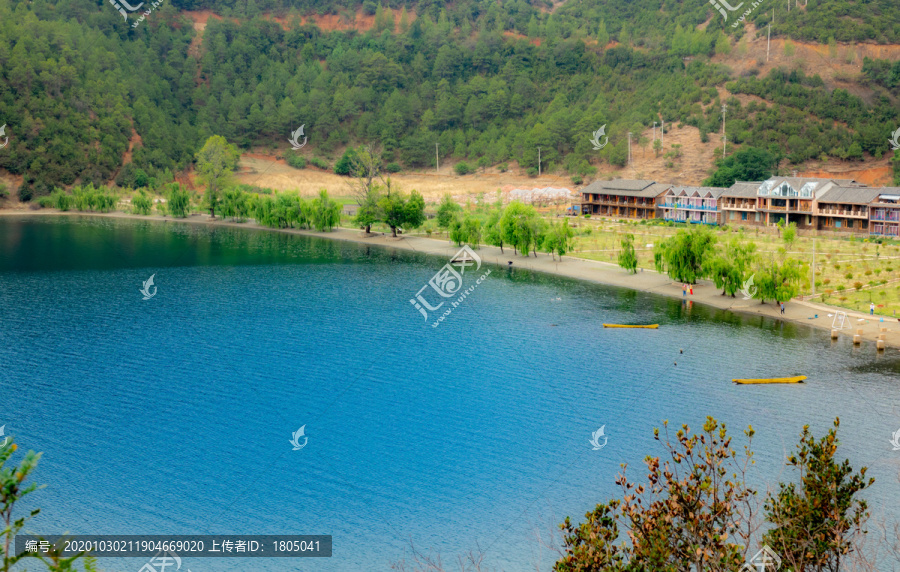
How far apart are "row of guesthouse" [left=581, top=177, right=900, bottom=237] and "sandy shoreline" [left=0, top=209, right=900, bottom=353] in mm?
30476

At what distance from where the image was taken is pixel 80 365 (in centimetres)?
5559

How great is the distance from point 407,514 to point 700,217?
9019cm

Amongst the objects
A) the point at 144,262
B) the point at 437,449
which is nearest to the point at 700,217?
the point at 144,262

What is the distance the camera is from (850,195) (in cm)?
10000

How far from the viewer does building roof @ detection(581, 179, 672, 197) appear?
120625 mm

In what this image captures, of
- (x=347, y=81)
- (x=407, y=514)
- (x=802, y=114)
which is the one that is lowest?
(x=407, y=514)

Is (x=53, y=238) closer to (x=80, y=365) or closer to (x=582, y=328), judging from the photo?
(x=80, y=365)

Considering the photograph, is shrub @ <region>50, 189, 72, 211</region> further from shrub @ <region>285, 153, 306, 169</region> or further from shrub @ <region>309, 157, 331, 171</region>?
shrub @ <region>309, 157, 331, 171</region>

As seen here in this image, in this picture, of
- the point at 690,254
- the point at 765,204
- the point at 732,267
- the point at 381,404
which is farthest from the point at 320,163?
the point at 381,404

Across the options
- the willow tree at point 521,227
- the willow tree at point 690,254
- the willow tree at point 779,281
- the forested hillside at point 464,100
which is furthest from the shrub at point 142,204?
the willow tree at point 779,281

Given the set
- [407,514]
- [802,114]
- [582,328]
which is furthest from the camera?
[802,114]

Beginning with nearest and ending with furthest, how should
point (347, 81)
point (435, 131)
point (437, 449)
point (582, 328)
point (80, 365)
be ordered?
point (437, 449) < point (80, 365) < point (582, 328) < point (435, 131) < point (347, 81)

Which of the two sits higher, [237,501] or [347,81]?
[347,81]

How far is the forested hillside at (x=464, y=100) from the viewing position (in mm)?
147375
